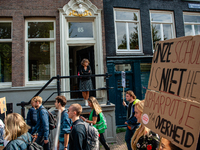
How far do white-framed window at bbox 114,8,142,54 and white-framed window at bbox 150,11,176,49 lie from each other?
0.86 meters

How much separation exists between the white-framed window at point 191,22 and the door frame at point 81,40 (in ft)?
16.0

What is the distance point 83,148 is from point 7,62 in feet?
18.8

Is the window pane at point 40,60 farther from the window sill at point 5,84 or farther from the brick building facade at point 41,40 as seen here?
the window sill at point 5,84

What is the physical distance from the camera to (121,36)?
7.32 m

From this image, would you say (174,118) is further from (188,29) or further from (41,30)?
(188,29)

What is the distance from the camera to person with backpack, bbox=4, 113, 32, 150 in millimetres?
1984

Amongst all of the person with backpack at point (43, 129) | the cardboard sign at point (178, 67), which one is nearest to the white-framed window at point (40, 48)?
the person with backpack at point (43, 129)

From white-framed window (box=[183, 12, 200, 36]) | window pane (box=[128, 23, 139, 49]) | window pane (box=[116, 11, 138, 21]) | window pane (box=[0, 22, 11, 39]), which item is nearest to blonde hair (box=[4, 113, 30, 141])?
window pane (box=[0, 22, 11, 39])

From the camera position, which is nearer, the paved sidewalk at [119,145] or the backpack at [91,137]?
the backpack at [91,137]

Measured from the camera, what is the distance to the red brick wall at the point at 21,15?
239 inches

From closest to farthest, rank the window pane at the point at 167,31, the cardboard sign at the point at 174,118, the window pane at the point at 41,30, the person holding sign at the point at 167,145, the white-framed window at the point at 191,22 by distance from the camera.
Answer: the cardboard sign at the point at 174,118 → the person holding sign at the point at 167,145 → the window pane at the point at 41,30 → the window pane at the point at 167,31 → the white-framed window at the point at 191,22

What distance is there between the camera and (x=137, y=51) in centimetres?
730

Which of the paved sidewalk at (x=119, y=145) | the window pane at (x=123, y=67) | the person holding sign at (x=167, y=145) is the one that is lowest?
the paved sidewalk at (x=119, y=145)

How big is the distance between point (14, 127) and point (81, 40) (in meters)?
5.14
